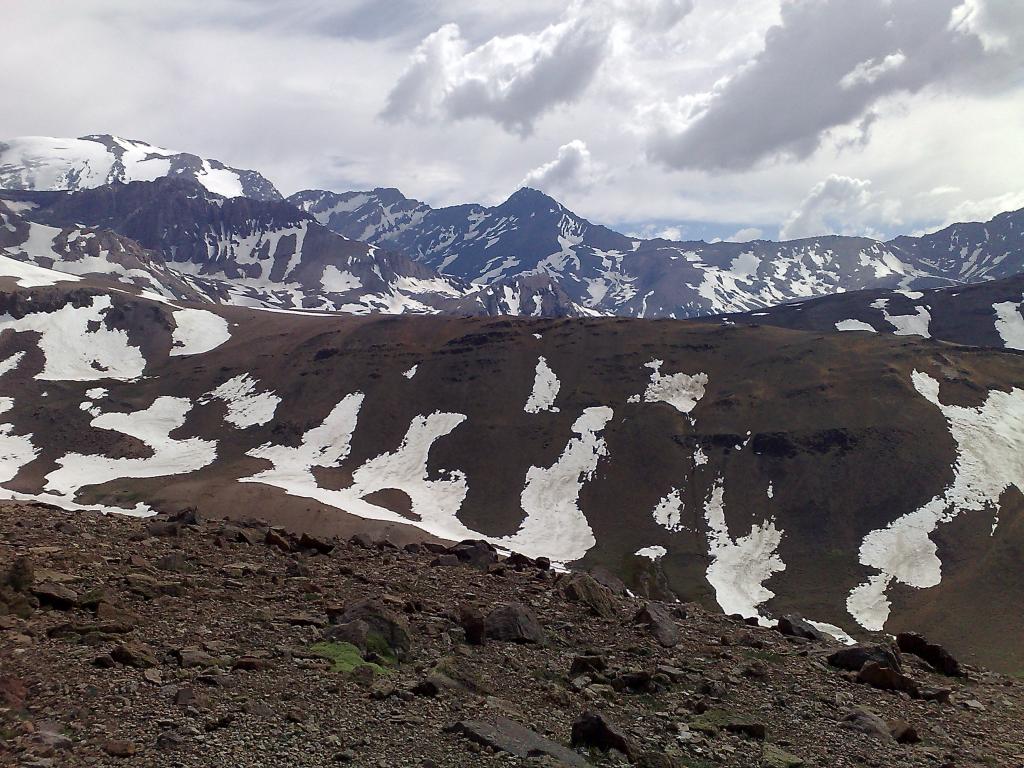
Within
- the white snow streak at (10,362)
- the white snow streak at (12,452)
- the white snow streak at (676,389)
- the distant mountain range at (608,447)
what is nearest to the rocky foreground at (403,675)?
the distant mountain range at (608,447)

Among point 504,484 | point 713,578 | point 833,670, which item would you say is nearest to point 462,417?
Result: point 504,484

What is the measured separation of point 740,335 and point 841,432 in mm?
43840

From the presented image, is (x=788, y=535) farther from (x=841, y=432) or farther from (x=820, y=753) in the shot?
(x=820, y=753)

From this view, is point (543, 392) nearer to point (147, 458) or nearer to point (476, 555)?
point (147, 458)

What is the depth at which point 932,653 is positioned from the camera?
19719 millimetres

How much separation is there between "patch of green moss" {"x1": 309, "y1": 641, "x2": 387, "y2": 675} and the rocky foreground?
5 centimetres

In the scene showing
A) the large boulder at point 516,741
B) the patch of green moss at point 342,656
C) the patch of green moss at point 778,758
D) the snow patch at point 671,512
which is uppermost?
the patch of green moss at point 342,656

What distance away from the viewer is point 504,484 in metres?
116

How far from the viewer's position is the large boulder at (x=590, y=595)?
19891mm

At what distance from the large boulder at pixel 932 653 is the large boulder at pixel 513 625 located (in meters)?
11.4

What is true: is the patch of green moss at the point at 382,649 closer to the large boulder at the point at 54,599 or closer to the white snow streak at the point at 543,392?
the large boulder at the point at 54,599

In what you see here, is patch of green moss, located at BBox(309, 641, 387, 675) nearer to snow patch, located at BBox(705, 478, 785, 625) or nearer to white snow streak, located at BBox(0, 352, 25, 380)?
snow patch, located at BBox(705, 478, 785, 625)

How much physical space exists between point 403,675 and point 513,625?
4128mm

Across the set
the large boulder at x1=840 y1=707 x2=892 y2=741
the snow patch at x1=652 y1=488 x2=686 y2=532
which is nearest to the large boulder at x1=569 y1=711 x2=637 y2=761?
the large boulder at x1=840 y1=707 x2=892 y2=741
